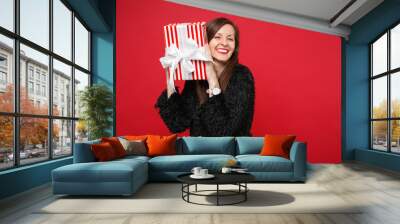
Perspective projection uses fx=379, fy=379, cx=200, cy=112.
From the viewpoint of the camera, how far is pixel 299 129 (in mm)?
7855

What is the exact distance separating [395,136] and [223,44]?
3.74m

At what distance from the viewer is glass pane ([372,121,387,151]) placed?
7.69 m

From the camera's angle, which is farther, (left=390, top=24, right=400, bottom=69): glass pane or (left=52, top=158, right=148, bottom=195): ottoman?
(left=390, top=24, right=400, bottom=69): glass pane

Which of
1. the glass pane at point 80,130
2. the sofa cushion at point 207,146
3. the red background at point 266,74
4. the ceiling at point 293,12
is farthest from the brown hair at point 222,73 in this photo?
the glass pane at point 80,130

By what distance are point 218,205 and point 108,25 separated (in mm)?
5095

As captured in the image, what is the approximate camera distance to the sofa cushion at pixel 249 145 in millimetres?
6152

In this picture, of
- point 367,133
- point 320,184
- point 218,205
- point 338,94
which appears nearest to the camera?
point 218,205

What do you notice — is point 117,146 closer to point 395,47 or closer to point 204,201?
point 204,201

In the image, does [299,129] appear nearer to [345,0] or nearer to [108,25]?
[345,0]

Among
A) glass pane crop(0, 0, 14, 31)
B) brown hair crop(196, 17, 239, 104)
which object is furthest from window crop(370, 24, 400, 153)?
glass pane crop(0, 0, 14, 31)

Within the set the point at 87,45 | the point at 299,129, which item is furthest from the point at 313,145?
the point at 87,45

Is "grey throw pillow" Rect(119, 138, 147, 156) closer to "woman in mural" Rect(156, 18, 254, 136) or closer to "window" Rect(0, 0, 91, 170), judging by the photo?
"window" Rect(0, 0, 91, 170)

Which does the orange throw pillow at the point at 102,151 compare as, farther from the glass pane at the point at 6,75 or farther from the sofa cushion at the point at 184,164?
the glass pane at the point at 6,75

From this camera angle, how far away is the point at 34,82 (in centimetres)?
520
